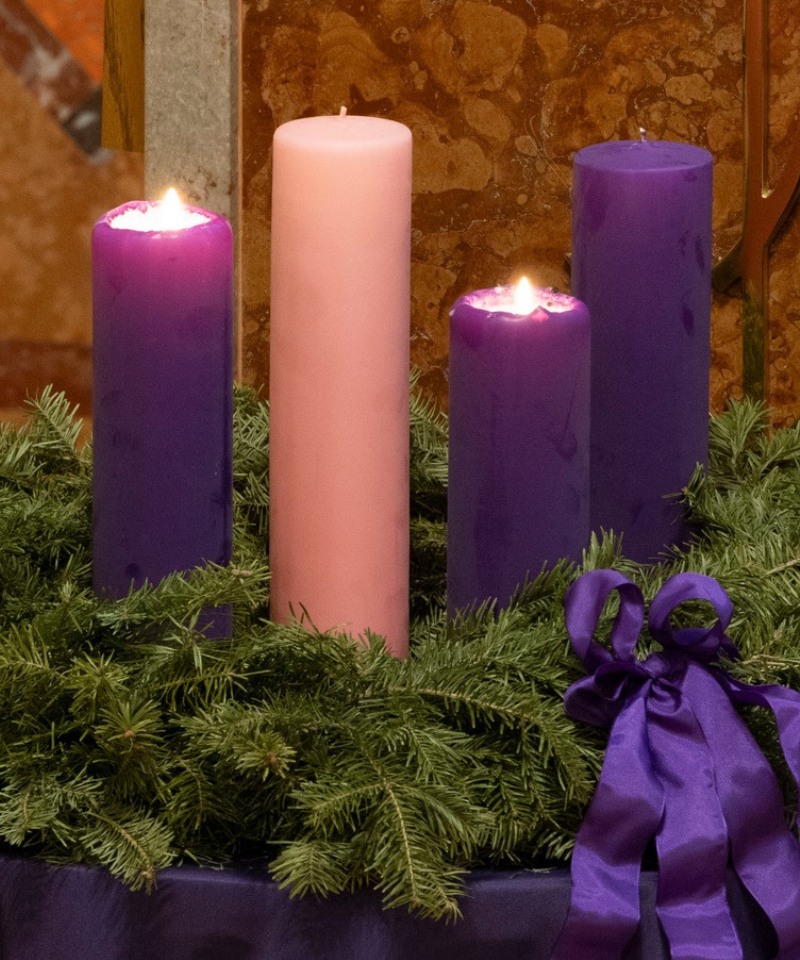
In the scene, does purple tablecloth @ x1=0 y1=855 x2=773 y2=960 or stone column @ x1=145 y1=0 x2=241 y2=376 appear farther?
stone column @ x1=145 y1=0 x2=241 y2=376

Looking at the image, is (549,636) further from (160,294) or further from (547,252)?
(547,252)

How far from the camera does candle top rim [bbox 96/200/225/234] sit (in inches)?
23.5

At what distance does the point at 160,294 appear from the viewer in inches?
23.1

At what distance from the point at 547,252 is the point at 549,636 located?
1.14 metres

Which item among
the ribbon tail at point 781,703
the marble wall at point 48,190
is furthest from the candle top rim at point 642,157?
the marble wall at point 48,190

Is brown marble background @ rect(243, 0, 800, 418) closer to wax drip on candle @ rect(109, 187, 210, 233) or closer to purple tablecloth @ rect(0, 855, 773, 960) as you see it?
wax drip on candle @ rect(109, 187, 210, 233)

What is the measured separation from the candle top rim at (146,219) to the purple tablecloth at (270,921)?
24cm

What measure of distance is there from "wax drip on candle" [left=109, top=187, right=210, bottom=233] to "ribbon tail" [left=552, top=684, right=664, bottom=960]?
0.25m

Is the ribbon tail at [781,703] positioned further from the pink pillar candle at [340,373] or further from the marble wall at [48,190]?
the marble wall at [48,190]

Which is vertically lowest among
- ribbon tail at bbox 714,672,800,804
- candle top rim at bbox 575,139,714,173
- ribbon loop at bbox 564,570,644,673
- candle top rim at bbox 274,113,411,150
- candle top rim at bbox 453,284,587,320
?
ribbon tail at bbox 714,672,800,804

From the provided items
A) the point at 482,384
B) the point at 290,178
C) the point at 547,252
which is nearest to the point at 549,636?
the point at 482,384

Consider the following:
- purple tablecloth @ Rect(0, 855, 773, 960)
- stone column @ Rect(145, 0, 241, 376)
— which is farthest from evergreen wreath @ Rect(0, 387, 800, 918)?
stone column @ Rect(145, 0, 241, 376)

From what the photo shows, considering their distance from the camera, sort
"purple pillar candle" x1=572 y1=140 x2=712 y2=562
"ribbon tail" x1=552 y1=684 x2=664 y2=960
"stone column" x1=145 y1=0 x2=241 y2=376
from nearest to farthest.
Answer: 1. "ribbon tail" x1=552 y1=684 x2=664 y2=960
2. "purple pillar candle" x1=572 y1=140 x2=712 y2=562
3. "stone column" x1=145 y1=0 x2=241 y2=376

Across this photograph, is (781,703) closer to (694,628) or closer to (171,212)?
(694,628)
